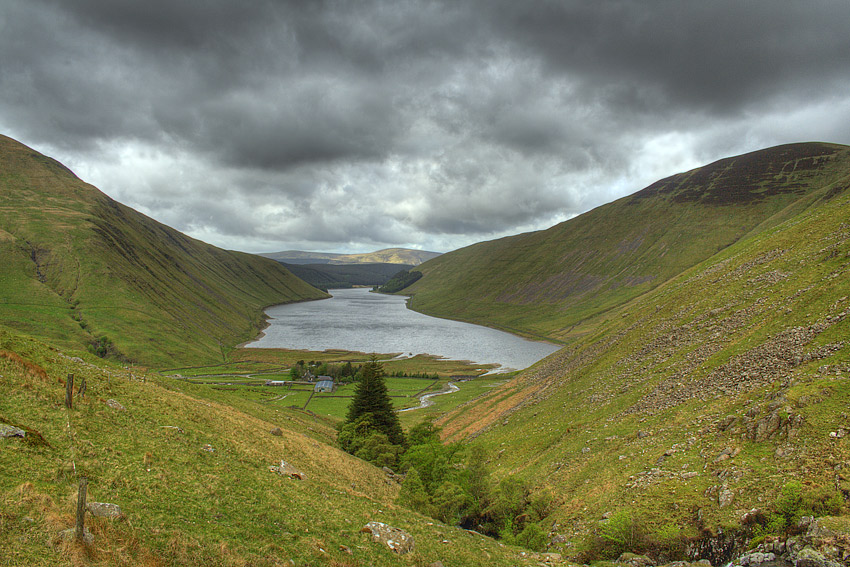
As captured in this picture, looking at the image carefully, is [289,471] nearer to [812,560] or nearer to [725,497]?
[725,497]

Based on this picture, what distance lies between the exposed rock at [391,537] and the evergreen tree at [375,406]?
90.8ft

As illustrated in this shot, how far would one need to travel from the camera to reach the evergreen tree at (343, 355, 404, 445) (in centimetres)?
4472

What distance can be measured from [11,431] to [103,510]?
6022 millimetres

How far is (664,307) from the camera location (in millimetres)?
47844

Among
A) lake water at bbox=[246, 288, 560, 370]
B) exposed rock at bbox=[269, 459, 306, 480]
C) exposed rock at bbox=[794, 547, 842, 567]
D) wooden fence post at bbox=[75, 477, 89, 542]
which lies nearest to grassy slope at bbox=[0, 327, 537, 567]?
wooden fence post at bbox=[75, 477, 89, 542]

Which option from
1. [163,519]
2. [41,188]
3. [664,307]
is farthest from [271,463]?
[41,188]

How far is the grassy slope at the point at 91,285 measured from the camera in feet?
369

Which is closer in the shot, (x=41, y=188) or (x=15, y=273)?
(x=15, y=273)

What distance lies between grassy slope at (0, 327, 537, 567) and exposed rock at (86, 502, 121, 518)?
353mm

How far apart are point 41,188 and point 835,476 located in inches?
11110

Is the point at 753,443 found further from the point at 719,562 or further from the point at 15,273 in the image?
the point at 15,273

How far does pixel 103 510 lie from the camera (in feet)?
37.2

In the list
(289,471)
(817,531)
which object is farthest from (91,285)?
(817,531)

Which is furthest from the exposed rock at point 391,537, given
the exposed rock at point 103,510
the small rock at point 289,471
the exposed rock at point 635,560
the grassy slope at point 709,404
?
the grassy slope at point 709,404
